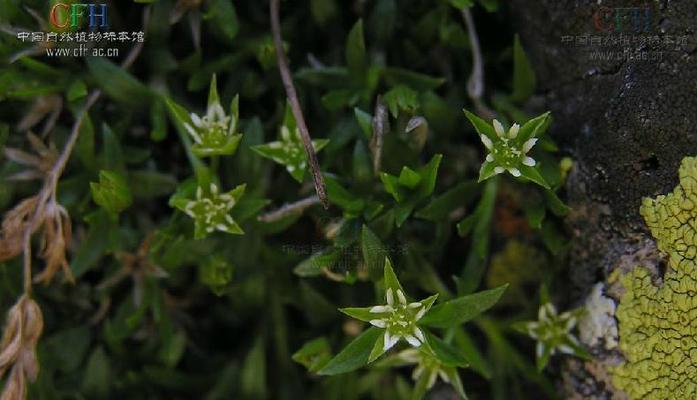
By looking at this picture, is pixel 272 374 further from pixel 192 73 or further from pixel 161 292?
pixel 192 73

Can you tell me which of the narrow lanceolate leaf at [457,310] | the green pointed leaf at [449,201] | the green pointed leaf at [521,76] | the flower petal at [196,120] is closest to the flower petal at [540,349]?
the narrow lanceolate leaf at [457,310]

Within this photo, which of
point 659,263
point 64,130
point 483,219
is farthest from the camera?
point 64,130

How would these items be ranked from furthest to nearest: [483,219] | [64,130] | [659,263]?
[64,130]
[483,219]
[659,263]

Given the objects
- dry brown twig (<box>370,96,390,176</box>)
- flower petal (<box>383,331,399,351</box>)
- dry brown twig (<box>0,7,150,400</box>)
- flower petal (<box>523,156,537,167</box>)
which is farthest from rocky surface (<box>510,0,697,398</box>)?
dry brown twig (<box>0,7,150,400</box>)

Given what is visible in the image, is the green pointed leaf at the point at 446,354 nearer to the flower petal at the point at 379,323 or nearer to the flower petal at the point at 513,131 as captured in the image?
the flower petal at the point at 379,323

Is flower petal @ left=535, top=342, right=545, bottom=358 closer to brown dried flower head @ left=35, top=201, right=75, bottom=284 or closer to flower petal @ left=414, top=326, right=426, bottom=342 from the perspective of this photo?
flower petal @ left=414, top=326, right=426, bottom=342

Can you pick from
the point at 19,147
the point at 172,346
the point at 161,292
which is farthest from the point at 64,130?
the point at 172,346

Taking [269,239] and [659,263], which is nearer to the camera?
Result: [659,263]
